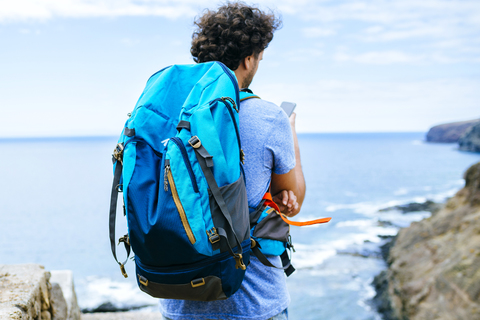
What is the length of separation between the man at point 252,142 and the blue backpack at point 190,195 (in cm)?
16

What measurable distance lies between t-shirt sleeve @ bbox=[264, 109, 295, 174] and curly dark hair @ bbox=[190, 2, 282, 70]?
387mm

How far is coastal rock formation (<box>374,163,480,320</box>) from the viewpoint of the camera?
6492 mm

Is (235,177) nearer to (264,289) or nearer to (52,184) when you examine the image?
(264,289)

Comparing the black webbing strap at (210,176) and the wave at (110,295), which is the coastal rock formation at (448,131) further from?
the black webbing strap at (210,176)

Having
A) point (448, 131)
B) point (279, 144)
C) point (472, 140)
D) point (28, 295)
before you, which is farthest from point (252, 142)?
point (448, 131)

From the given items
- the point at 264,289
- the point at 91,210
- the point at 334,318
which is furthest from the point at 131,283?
the point at 91,210

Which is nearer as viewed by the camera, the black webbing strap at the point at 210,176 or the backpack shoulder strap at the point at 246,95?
the black webbing strap at the point at 210,176

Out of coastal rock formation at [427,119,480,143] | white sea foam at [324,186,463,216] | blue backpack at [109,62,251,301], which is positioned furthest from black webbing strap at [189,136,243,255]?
coastal rock formation at [427,119,480,143]

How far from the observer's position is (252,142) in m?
1.56

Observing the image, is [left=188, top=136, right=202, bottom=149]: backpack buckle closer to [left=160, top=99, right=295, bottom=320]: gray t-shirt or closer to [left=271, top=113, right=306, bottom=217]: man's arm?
[left=160, top=99, right=295, bottom=320]: gray t-shirt

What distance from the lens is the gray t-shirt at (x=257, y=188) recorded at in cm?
157

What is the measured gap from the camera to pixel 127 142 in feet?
4.78

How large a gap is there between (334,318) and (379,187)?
33.4m

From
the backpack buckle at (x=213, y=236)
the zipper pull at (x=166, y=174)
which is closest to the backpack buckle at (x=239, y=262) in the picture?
the backpack buckle at (x=213, y=236)
